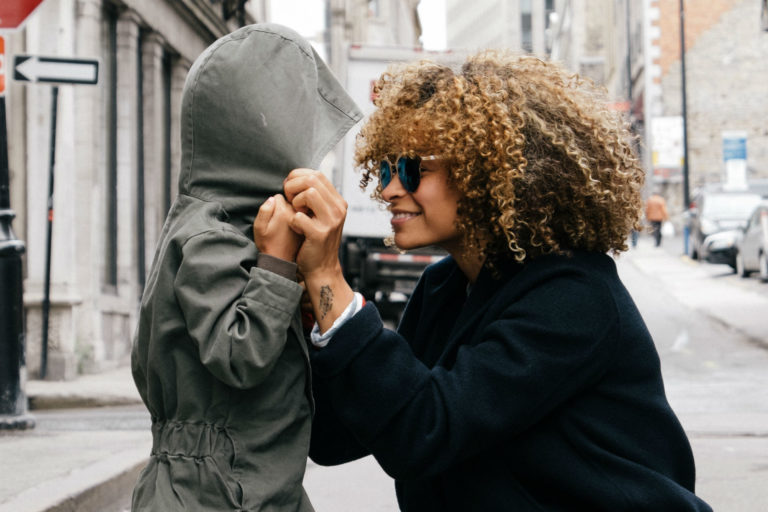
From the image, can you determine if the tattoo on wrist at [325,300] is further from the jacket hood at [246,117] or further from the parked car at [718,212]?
the parked car at [718,212]

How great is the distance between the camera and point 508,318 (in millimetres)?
2068

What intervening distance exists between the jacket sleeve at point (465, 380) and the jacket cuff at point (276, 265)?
5.6 inches

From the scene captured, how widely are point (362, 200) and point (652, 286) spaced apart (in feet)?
21.4

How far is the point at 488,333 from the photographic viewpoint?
2.06m

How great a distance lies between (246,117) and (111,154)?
A: 1205 centimetres

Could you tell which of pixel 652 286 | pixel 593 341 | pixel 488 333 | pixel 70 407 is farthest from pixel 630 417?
pixel 652 286

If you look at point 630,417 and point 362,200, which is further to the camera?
point 362,200

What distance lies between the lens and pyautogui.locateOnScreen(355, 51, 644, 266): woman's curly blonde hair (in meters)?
2.14

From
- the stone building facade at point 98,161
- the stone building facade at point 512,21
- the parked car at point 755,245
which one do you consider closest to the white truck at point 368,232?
the stone building facade at point 98,161

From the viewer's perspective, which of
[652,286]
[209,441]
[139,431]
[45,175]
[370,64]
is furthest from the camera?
[652,286]

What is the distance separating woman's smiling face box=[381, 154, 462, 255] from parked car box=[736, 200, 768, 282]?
63.1 ft

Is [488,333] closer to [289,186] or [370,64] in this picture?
[289,186]

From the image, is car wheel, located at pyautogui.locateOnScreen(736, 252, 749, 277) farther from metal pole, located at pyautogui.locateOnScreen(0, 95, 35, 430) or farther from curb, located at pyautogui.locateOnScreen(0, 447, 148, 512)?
curb, located at pyautogui.locateOnScreen(0, 447, 148, 512)

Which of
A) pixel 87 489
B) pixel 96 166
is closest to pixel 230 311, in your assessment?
pixel 87 489
